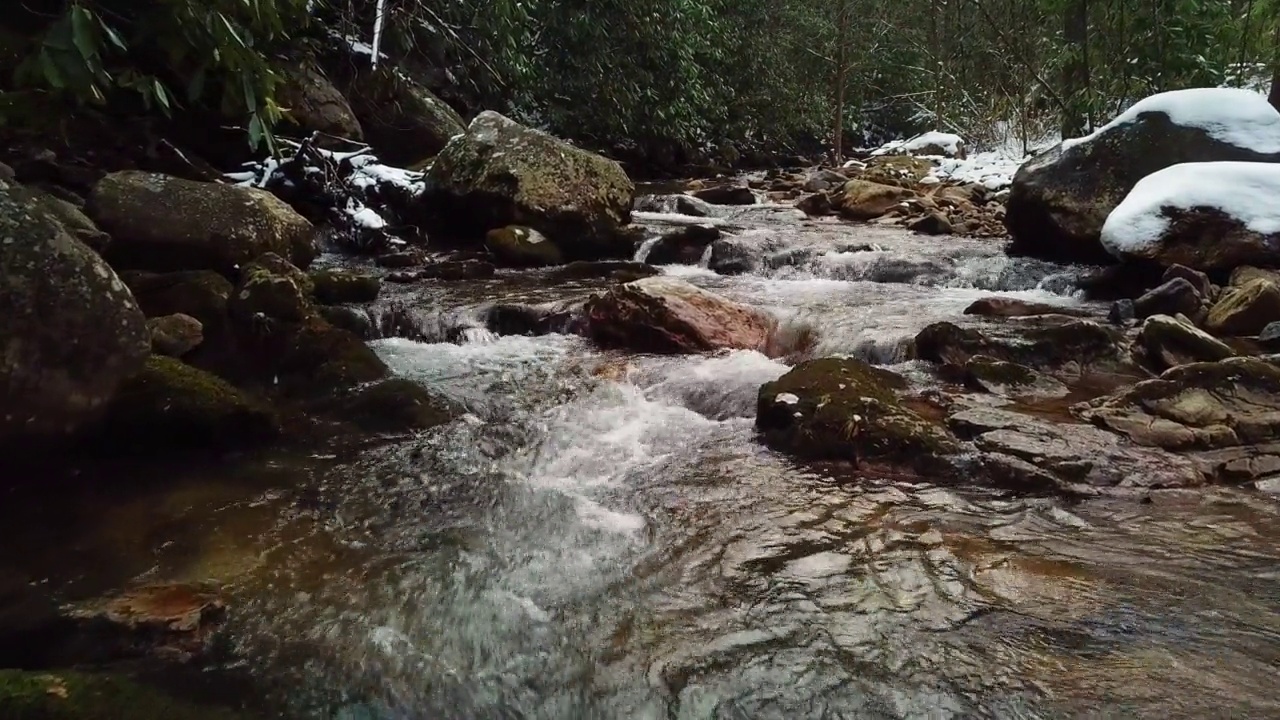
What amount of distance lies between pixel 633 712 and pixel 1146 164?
8.42 m

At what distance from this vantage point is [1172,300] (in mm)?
6109

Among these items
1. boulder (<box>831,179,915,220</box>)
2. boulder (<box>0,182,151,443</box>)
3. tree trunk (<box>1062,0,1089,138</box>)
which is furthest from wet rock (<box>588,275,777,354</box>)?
tree trunk (<box>1062,0,1089,138</box>)

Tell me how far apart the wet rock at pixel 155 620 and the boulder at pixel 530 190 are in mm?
6463

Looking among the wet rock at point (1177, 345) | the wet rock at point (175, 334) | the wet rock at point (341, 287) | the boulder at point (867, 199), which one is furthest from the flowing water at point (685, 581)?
the boulder at point (867, 199)

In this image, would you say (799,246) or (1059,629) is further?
(799,246)

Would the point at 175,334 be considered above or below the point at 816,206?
below

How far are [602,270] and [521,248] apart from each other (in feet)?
3.00

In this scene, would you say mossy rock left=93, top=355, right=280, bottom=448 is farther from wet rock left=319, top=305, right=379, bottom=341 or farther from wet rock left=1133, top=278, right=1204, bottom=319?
wet rock left=1133, top=278, right=1204, bottom=319

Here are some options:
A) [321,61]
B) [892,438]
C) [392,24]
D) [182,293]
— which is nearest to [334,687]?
[892,438]

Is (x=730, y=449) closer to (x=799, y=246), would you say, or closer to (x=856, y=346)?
(x=856, y=346)

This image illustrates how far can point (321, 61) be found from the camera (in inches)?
431

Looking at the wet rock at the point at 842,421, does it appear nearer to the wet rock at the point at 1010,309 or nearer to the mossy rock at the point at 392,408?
the mossy rock at the point at 392,408

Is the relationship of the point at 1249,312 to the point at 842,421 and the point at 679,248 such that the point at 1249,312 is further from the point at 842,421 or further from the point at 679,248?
the point at 679,248

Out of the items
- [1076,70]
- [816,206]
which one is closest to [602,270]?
[816,206]
